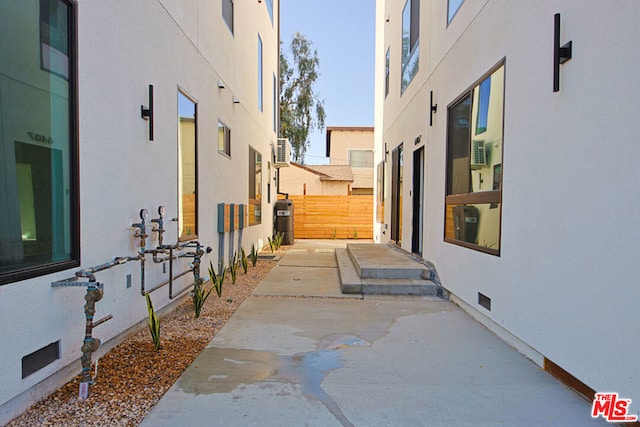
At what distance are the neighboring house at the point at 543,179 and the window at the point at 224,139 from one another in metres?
3.30

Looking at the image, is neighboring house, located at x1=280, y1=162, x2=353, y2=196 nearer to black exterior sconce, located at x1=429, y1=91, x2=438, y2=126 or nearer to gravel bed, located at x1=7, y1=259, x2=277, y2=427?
black exterior sconce, located at x1=429, y1=91, x2=438, y2=126

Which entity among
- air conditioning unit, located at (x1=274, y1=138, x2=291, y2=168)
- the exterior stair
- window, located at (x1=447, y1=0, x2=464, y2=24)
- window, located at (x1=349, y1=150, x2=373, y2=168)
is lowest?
the exterior stair

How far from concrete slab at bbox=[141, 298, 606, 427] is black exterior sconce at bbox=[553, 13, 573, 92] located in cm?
209

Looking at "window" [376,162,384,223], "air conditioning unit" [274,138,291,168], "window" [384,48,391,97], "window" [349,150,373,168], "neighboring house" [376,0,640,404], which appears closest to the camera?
"neighboring house" [376,0,640,404]

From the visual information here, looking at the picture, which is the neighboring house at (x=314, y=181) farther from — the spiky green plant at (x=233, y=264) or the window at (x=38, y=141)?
the window at (x=38, y=141)

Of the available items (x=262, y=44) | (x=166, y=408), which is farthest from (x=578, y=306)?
(x=262, y=44)

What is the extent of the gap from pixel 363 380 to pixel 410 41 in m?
6.71

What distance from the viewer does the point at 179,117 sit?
4.50m

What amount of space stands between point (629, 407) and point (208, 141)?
5.12 meters

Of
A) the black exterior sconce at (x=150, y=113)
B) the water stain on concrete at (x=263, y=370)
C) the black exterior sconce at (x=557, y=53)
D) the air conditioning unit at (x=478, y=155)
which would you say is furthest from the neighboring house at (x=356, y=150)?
the black exterior sconce at (x=557, y=53)

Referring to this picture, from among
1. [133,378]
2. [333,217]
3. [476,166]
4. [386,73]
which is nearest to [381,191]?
[386,73]

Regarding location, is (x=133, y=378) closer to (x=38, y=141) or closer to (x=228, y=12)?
(x=38, y=141)

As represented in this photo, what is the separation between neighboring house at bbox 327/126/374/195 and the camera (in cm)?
2388

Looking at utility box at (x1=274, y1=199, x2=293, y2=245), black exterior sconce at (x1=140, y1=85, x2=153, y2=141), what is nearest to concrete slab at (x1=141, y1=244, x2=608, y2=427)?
black exterior sconce at (x1=140, y1=85, x2=153, y2=141)
